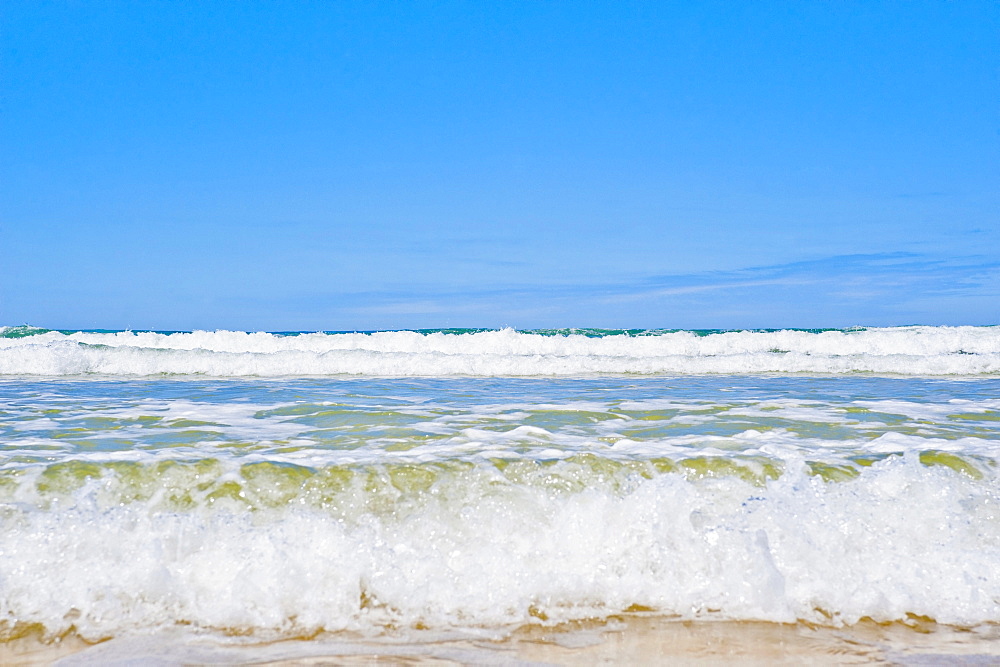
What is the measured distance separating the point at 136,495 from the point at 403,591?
138 centimetres

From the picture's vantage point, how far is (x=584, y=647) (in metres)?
2.36

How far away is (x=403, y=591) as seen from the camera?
8.62ft

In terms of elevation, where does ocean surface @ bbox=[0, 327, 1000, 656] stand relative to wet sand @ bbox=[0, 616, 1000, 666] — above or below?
above

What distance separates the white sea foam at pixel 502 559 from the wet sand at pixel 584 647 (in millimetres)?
87

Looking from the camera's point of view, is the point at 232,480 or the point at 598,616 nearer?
the point at 598,616

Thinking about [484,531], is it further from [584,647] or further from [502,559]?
[584,647]

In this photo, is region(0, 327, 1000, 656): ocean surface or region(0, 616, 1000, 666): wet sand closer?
region(0, 616, 1000, 666): wet sand

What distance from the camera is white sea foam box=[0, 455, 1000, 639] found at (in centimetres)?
255

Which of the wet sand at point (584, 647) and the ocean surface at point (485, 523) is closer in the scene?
the wet sand at point (584, 647)

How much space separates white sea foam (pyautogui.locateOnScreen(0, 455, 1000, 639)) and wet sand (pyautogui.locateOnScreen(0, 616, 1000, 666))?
87 mm

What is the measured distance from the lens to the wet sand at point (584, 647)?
7.44ft

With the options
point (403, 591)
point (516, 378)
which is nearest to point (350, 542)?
point (403, 591)

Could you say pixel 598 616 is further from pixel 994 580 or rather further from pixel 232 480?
pixel 232 480

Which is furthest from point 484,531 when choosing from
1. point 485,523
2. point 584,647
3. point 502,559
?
point 584,647
